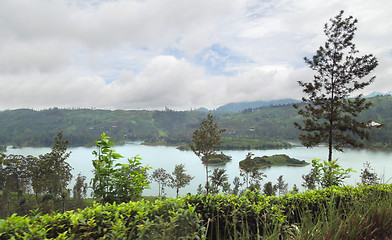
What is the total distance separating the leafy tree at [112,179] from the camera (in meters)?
3.49

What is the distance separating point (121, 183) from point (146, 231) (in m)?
1.63

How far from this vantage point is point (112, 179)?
3.64 m

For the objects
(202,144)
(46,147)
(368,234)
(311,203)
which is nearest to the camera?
(368,234)

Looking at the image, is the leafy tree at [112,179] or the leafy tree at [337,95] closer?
the leafy tree at [112,179]

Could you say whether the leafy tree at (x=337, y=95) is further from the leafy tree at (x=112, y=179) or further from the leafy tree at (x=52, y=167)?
the leafy tree at (x=52, y=167)

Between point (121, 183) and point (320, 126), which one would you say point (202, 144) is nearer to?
point (320, 126)

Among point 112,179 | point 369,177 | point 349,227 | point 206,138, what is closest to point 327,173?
point 349,227

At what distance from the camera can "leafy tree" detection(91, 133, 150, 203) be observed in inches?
137

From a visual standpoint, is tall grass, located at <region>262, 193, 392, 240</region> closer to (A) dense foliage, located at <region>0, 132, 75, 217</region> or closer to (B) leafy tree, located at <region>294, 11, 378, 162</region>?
(B) leafy tree, located at <region>294, 11, 378, 162</region>

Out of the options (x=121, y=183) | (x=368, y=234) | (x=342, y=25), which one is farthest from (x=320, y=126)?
(x=121, y=183)

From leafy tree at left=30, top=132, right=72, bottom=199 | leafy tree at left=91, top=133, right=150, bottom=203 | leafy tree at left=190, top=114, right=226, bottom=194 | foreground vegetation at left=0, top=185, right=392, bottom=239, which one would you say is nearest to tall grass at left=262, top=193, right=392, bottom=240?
foreground vegetation at left=0, top=185, right=392, bottom=239

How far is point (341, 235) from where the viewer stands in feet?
7.43

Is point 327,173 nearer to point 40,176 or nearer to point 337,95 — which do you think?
point 337,95

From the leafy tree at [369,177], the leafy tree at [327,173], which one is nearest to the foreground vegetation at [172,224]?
the leafy tree at [369,177]
